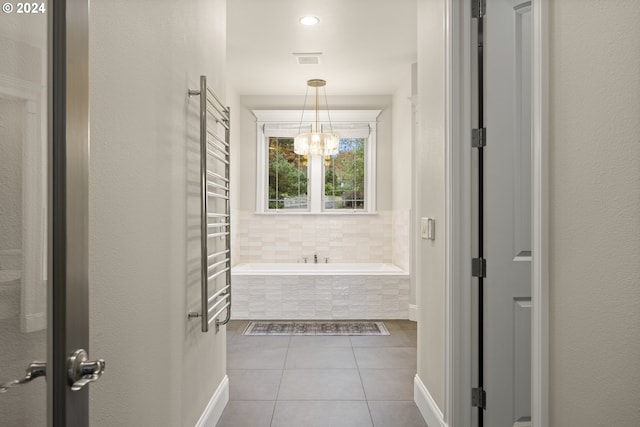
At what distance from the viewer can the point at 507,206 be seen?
2189mm

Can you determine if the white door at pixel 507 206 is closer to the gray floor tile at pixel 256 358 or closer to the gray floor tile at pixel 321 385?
the gray floor tile at pixel 321 385

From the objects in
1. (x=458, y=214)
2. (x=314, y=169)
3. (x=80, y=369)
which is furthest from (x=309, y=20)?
(x=80, y=369)

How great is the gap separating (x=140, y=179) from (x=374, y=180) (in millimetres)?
4867

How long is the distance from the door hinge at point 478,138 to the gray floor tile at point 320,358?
2197 millimetres

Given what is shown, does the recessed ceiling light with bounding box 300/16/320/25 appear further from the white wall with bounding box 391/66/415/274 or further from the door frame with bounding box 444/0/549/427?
the door frame with bounding box 444/0/549/427

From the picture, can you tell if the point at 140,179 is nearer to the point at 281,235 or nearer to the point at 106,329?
the point at 106,329

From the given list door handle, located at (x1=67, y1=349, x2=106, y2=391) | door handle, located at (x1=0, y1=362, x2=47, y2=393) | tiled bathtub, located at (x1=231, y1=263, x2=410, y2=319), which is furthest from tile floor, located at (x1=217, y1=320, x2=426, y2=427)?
door handle, located at (x1=0, y1=362, x2=47, y2=393)

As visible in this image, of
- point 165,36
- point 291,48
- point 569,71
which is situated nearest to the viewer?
point 569,71

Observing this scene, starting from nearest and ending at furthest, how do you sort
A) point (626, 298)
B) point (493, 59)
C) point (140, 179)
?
point (626, 298) < point (140, 179) < point (493, 59)

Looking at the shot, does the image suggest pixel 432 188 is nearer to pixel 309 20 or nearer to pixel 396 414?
pixel 396 414

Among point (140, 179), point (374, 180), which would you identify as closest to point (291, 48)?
point (374, 180)

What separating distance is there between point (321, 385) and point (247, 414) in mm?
650

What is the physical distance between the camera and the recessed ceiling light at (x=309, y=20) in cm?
389

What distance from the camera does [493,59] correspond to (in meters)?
2.17
